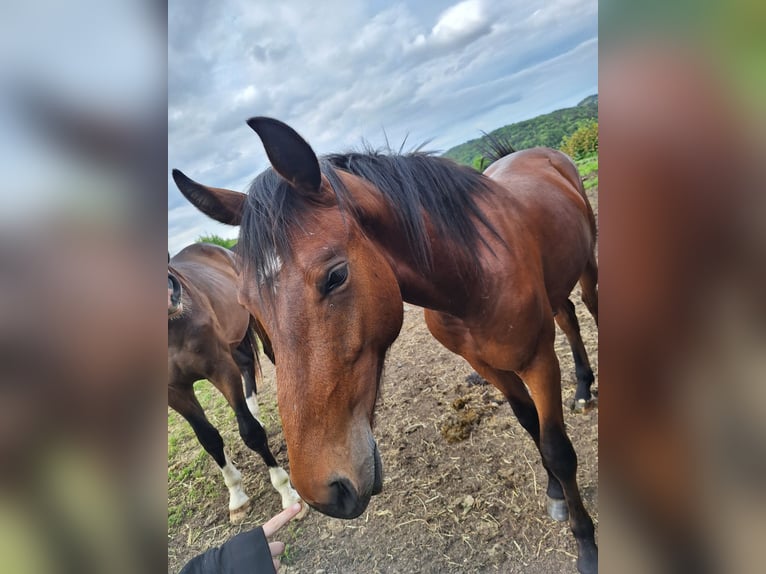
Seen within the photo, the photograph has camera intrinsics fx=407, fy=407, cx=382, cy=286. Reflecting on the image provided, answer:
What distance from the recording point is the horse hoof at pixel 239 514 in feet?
9.59

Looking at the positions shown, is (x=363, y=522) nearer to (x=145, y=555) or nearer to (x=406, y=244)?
(x=406, y=244)

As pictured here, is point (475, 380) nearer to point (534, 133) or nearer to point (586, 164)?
point (586, 164)

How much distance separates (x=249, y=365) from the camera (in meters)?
4.44

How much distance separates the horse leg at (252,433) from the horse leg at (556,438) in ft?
5.94

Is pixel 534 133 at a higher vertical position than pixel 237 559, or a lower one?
higher

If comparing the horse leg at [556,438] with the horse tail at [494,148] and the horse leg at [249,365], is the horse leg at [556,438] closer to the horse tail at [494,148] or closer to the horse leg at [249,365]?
the horse tail at [494,148]

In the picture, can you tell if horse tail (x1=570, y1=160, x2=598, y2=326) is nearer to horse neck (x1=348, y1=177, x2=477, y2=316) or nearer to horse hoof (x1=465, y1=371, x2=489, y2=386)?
horse hoof (x1=465, y1=371, x2=489, y2=386)

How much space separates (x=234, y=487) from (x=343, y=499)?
2.33 m

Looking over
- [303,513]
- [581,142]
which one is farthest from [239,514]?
[581,142]

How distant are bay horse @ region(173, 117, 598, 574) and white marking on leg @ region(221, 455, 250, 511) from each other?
2082 mm

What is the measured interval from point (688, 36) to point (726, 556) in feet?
1.47

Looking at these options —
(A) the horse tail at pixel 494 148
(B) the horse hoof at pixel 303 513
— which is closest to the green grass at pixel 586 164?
(A) the horse tail at pixel 494 148

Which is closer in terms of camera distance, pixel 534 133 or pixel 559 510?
pixel 559 510

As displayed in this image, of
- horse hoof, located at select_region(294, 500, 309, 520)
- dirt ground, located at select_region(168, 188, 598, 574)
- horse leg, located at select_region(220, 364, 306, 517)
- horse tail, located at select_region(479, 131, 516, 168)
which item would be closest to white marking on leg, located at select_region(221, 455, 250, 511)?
dirt ground, located at select_region(168, 188, 598, 574)
